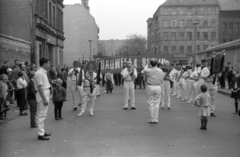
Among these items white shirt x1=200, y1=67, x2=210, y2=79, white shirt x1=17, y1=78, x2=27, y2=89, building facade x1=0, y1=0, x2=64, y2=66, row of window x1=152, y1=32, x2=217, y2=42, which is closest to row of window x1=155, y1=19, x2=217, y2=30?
row of window x1=152, y1=32, x2=217, y2=42

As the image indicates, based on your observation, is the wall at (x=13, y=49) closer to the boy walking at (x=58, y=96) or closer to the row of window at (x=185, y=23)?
the boy walking at (x=58, y=96)

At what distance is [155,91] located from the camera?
949 cm

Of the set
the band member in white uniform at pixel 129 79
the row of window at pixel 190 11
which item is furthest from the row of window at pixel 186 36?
the band member in white uniform at pixel 129 79

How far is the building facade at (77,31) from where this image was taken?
6738 cm

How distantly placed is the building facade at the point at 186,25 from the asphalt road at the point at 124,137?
7750cm

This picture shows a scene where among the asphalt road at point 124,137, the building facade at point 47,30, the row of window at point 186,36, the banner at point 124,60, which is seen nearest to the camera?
the asphalt road at point 124,137

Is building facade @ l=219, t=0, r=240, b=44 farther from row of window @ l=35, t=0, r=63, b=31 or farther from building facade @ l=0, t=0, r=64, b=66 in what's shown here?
building facade @ l=0, t=0, r=64, b=66

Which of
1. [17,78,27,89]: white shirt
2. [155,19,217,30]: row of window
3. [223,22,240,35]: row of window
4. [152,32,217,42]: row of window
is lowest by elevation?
[17,78,27,89]: white shirt

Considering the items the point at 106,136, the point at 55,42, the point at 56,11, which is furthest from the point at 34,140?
the point at 56,11

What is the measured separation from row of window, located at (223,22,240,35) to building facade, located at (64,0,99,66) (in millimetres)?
37485

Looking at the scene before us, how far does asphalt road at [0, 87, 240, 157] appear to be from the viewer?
6227 mm

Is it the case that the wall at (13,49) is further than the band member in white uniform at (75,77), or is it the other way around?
the wall at (13,49)

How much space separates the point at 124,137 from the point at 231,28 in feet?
278

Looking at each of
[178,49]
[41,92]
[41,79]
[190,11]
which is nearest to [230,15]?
[190,11]
